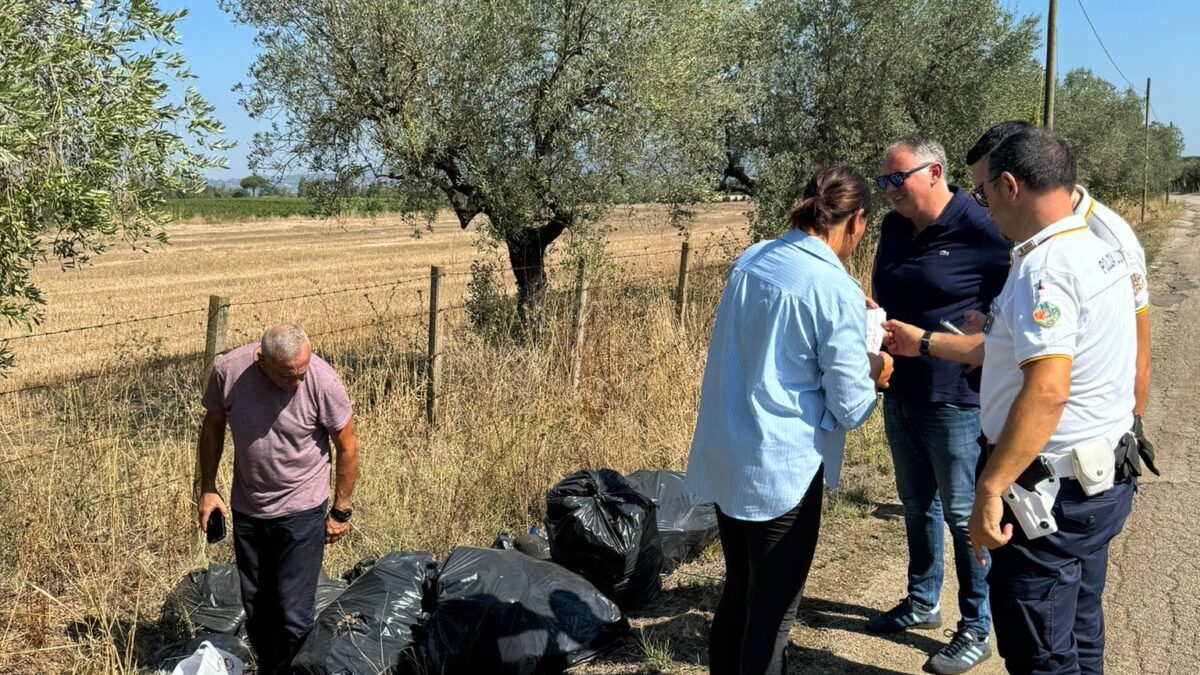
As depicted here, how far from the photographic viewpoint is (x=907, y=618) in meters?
4.11

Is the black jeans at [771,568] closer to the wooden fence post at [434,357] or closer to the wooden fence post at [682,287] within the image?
the wooden fence post at [434,357]

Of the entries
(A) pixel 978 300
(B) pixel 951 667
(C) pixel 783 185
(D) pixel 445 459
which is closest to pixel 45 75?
(D) pixel 445 459

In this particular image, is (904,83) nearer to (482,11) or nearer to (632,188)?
(632,188)

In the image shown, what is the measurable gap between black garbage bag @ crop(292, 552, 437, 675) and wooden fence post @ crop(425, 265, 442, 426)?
2373 millimetres

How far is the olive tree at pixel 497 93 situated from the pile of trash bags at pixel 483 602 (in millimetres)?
4015

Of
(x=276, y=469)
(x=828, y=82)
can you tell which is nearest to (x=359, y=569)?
(x=276, y=469)

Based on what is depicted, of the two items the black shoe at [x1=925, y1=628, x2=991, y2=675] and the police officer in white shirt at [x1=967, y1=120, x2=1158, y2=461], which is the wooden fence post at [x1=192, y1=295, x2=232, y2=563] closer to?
the black shoe at [x1=925, y1=628, x2=991, y2=675]

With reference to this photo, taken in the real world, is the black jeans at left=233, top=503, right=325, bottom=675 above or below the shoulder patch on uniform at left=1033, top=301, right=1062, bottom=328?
below

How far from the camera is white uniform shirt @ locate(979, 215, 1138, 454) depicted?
238 centimetres

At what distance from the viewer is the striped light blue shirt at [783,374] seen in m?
2.66

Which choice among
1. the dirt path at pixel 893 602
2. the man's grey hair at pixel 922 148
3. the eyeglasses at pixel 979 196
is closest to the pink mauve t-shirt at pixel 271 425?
the dirt path at pixel 893 602

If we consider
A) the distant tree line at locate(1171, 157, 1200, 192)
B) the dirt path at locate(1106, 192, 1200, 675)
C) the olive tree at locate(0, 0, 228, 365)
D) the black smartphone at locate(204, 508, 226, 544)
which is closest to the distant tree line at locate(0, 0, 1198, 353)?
the olive tree at locate(0, 0, 228, 365)

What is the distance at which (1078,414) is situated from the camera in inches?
97.8

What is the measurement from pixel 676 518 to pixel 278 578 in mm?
2053
